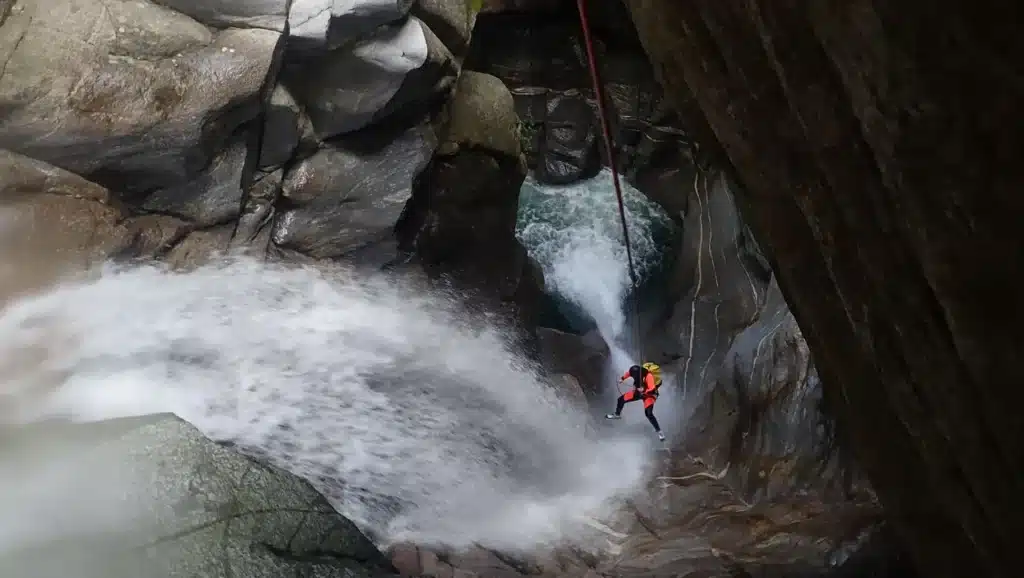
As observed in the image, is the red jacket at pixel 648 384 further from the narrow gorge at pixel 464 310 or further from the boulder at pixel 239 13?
the boulder at pixel 239 13

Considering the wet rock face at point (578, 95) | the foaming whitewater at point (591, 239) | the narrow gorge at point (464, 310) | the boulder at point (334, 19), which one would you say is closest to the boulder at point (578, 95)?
the wet rock face at point (578, 95)

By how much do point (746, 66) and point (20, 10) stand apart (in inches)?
202

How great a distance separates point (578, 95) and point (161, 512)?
9088 mm

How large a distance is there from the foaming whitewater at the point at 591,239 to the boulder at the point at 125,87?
546cm

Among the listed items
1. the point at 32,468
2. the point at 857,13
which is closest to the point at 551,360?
the point at 32,468

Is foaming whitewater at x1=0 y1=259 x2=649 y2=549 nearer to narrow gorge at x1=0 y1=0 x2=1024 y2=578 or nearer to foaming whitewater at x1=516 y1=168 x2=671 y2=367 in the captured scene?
narrow gorge at x1=0 y1=0 x2=1024 y2=578

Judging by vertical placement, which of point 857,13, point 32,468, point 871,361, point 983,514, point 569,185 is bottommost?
point 569,185

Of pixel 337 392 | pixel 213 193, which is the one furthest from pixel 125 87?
pixel 337 392

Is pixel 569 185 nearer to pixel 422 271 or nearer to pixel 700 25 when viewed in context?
pixel 422 271

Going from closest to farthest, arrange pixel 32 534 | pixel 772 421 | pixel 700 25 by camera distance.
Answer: pixel 700 25 → pixel 32 534 → pixel 772 421

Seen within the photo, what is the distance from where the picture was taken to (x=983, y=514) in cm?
138

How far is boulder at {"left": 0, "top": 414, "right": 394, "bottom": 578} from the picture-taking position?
2.52 m

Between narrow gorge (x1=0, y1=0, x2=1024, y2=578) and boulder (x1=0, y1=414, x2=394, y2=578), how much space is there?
14 millimetres

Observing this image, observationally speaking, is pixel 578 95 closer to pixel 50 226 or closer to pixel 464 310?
pixel 464 310
